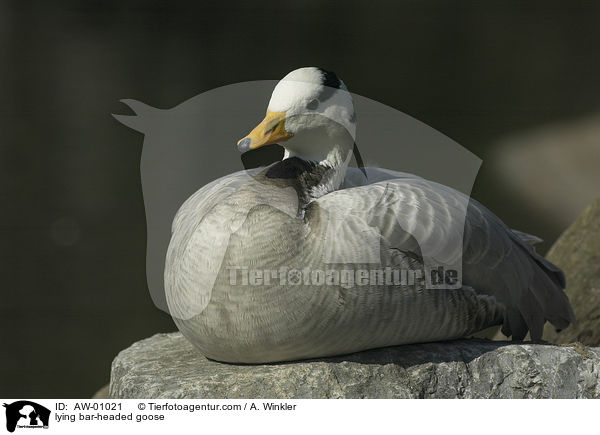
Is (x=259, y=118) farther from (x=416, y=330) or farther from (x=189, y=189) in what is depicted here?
(x=416, y=330)

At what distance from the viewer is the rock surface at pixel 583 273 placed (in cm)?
284

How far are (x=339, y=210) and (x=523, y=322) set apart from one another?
822mm

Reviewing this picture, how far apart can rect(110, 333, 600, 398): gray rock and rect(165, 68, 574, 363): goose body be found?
0.05 meters

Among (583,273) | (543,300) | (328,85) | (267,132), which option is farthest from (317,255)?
(583,273)

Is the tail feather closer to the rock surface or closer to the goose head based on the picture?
the rock surface

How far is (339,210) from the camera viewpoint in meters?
2.05

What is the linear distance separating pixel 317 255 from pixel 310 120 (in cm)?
41

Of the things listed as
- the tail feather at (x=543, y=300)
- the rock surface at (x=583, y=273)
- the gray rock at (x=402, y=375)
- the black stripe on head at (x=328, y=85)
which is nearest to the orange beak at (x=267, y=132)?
the black stripe on head at (x=328, y=85)

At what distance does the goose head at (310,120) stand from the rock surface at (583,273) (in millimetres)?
1320

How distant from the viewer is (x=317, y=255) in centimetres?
198
